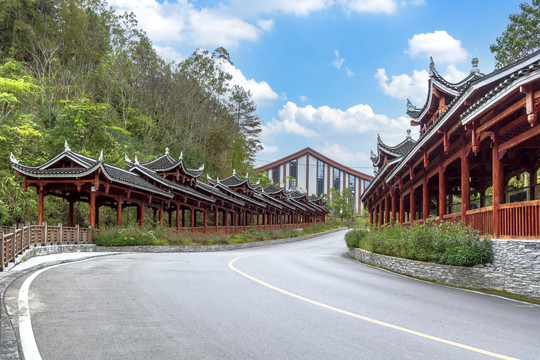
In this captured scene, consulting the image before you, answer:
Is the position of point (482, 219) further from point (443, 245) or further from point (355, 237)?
point (355, 237)

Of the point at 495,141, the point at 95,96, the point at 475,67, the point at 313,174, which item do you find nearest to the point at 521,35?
the point at 475,67

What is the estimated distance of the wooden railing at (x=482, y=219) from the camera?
12.4 meters

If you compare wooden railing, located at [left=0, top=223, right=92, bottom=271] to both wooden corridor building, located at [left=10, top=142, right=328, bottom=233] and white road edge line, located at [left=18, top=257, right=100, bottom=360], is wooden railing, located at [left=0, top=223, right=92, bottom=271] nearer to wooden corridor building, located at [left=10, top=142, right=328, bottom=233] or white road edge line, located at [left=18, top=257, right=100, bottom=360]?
wooden corridor building, located at [left=10, top=142, right=328, bottom=233]

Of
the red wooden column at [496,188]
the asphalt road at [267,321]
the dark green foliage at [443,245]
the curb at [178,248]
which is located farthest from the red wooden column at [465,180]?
the curb at [178,248]

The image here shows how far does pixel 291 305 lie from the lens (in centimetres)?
804

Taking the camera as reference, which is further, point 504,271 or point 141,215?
point 141,215

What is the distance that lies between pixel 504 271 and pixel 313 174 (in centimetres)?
10648

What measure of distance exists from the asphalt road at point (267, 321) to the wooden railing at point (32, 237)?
2.40 meters

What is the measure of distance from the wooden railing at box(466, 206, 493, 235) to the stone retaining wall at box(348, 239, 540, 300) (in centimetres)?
137

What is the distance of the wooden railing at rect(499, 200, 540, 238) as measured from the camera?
10.0 meters

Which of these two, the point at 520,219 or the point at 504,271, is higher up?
the point at 520,219

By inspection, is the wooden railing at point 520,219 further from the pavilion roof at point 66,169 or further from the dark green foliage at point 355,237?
the pavilion roof at point 66,169

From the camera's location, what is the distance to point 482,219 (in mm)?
13031

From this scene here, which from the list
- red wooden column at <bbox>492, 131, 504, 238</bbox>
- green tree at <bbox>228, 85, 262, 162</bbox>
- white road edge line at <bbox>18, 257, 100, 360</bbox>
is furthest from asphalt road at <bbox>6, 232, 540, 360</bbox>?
green tree at <bbox>228, 85, 262, 162</bbox>
